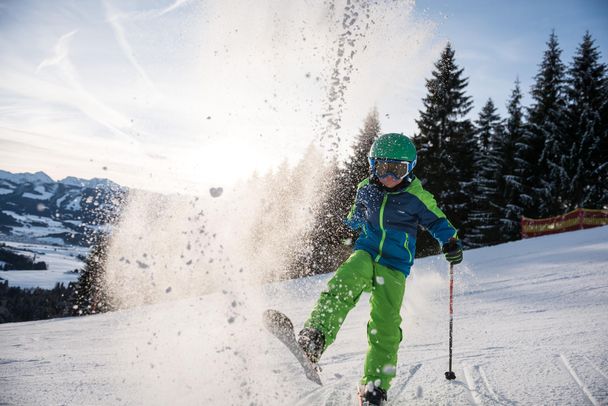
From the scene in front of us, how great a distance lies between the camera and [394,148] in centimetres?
304

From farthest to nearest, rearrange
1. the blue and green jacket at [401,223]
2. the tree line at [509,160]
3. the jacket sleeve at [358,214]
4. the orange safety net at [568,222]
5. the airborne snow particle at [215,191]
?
the tree line at [509,160], the orange safety net at [568,222], the airborne snow particle at [215,191], the jacket sleeve at [358,214], the blue and green jacket at [401,223]

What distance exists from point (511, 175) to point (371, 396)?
27.3 metres

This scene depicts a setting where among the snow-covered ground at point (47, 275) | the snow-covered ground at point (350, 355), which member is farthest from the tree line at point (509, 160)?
the snow-covered ground at point (47, 275)

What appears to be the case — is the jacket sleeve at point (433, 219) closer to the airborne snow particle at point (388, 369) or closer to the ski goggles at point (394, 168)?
the ski goggles at point (394, 168)

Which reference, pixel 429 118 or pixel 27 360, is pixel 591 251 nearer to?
pixel 27 360

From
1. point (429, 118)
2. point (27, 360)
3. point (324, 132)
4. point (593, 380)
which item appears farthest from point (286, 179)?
point (593, 380)

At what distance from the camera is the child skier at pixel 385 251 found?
2.75 metres

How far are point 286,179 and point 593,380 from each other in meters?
26.1

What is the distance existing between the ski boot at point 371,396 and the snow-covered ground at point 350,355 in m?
0.15

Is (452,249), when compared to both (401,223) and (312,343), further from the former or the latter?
(312,343)

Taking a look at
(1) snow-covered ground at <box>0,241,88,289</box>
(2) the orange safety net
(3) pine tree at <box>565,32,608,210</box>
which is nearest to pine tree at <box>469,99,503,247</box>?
(3) pine tree at <box>565,32,608,210</box>

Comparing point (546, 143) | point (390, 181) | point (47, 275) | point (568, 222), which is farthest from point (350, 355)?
point (47, 275)

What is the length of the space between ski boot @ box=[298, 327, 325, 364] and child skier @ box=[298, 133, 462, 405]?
0.05 m

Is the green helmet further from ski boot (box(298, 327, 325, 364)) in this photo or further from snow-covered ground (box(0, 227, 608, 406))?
snow-covered ground (box(0, 227, 608, 406))
